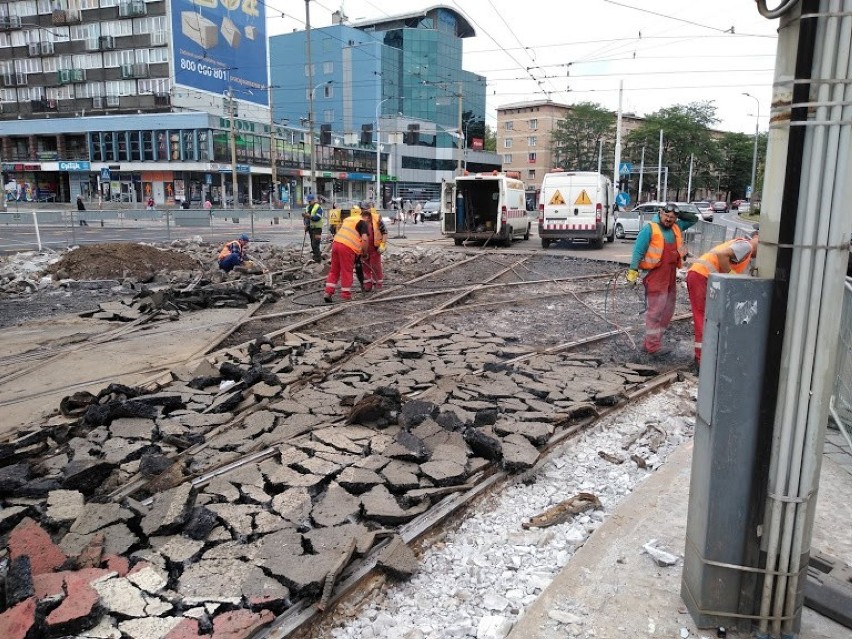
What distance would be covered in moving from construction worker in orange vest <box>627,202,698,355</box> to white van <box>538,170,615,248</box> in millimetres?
13761

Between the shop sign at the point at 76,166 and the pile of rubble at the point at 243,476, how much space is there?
58356mm

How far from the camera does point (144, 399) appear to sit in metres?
5.75

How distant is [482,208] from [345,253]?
14.1 metres

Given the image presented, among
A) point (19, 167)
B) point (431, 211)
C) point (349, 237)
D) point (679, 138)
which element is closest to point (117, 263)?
point (349, 237)

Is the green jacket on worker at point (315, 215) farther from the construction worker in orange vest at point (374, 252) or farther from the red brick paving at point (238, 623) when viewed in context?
the red brick paving at point (238, 623)

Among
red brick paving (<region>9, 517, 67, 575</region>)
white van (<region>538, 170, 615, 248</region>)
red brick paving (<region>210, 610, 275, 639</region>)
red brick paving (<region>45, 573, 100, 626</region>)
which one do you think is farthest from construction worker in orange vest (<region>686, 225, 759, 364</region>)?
white van (<region>538, 170, 615, 248</region>)

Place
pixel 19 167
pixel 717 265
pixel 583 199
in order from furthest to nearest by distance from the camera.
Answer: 1. pixel 19 167
2. pixel 583 199
3. pixel 717 265

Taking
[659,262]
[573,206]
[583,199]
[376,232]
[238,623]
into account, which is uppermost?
[583,199]

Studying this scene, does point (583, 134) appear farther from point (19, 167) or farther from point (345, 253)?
point (345, 253)

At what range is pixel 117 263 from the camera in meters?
15.5

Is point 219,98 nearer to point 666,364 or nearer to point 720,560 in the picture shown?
point 666,364

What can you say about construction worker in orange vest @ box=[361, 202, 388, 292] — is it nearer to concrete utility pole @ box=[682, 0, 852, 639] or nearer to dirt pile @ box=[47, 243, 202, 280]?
dirt pile @ box=[47, 243, 202, 280]

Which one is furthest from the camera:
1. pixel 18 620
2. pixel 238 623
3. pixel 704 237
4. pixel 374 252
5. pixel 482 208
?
pixel 482 208

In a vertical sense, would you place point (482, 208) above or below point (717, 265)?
above
